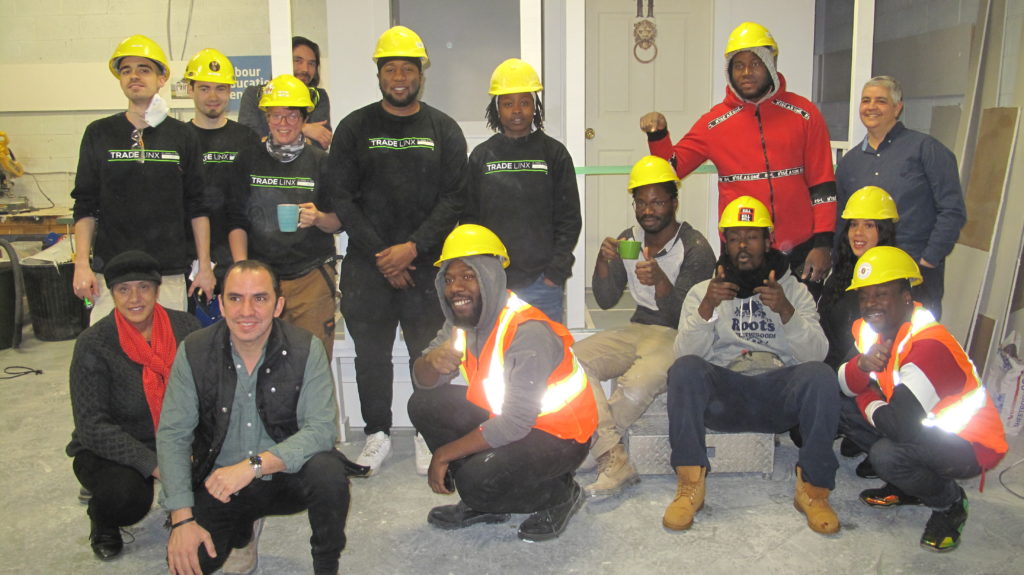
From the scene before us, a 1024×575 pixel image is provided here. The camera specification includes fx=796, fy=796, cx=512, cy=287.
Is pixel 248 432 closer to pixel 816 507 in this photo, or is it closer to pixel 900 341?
pixel 816 507

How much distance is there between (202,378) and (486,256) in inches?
38.0

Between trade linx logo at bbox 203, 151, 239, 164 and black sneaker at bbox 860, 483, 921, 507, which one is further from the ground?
trade linx logo at bbox 203, 151, 239, 164

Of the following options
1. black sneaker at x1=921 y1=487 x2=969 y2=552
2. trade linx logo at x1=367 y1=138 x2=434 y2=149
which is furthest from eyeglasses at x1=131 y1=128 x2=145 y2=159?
black sneaker at x1=921 y1=487 x2=969 y2=552

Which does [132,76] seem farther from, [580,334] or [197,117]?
[580,334]

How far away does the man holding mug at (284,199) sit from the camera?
3.29 m

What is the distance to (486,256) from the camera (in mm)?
2668

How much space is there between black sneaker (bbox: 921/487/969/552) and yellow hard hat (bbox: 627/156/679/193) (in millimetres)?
1572

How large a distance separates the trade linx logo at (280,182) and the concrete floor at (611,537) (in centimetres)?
127

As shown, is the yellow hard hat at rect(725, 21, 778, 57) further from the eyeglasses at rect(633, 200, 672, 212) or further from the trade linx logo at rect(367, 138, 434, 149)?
the trade linx logo at rect(367, 138, 434, 149)

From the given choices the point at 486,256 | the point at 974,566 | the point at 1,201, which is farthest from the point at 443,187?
the point at 1,201

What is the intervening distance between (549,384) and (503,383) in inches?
5.9

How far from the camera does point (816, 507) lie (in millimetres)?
2840

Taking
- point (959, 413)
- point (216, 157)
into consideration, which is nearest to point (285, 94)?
point (216, 157)

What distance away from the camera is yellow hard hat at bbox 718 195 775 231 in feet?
9.87
